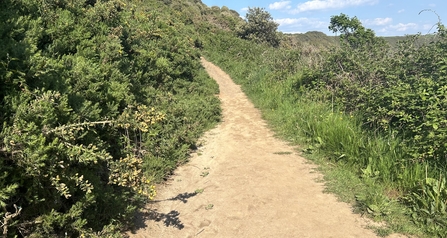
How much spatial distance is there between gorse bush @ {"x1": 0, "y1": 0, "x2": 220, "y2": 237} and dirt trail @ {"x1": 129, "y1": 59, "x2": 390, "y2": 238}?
0.39m

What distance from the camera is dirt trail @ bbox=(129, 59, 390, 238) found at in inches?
149

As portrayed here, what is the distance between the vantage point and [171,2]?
25062mm

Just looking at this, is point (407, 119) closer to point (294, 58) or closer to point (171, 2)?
point (294, 58)

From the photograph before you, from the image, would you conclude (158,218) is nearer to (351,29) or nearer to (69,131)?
(69,131)

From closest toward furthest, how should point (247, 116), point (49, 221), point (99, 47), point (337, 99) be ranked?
point (49, 221) → point (99, 47) → point (337, 99) → point (247, 116)

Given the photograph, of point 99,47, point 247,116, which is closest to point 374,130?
point 247,116

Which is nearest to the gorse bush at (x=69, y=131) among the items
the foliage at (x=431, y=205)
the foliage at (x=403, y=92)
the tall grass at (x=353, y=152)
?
the tall grass at (x=353, y=152)

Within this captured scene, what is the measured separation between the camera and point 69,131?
2770mm

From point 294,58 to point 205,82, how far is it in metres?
3.91

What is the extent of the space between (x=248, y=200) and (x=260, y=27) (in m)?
23.9

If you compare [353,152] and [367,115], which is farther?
[367,115]

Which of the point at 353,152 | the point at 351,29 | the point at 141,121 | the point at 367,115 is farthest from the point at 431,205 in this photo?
the point at 351,29

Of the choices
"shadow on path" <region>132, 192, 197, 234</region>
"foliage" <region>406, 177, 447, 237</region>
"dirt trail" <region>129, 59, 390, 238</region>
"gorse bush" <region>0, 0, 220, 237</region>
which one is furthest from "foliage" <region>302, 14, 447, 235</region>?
"gorse bush" <region>0, 0, 220, 237</region>

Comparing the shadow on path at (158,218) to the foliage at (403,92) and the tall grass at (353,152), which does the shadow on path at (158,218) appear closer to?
the tall grass at (353,152)
